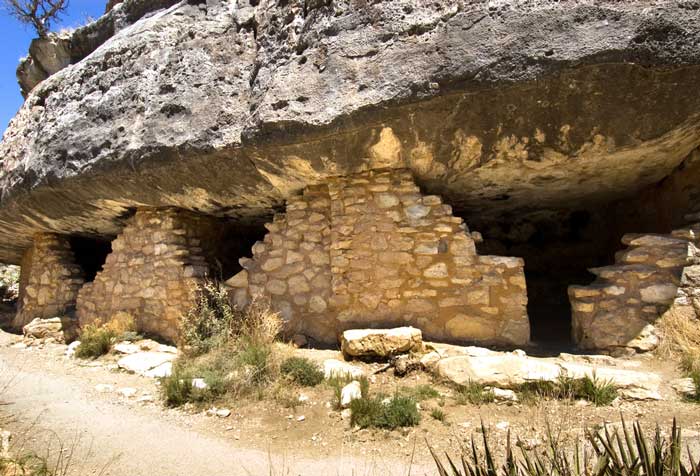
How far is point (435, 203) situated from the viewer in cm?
402

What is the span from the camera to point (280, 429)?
2.71 metres

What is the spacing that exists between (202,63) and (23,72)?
5.18 metres

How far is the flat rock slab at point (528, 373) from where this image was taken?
2770mm

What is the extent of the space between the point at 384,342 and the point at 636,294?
2.18m

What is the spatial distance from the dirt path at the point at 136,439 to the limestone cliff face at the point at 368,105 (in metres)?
2.31

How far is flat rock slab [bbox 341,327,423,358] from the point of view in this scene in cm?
351

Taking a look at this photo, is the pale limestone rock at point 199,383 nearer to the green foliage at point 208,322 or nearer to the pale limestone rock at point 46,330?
the green foliage at point 208,322

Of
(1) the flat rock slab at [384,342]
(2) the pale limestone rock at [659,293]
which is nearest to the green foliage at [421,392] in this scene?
(1) the flat rock slab at [384,342]

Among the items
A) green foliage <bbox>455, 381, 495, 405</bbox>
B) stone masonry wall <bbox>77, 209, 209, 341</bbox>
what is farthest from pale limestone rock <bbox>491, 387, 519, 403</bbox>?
stone masonry wall <bbox>77, 209, 209, 341</bbox>

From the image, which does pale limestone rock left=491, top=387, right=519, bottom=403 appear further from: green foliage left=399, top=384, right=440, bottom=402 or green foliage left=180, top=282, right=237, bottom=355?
green foliage left=180, top=282, right=237, bottom=355

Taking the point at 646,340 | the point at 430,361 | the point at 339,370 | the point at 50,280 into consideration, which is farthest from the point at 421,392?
the point at 50,280

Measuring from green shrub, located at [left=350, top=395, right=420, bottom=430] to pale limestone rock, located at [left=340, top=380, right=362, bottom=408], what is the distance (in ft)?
0.34

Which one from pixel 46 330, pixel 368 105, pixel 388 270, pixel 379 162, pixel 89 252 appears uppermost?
pixel 368 105

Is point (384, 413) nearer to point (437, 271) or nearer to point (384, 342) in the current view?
point (384, 342)
